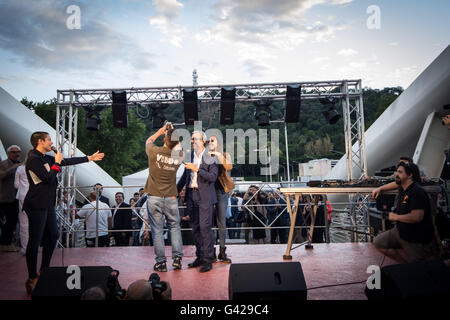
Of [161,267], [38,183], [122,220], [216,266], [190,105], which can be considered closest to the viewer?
[38,183]

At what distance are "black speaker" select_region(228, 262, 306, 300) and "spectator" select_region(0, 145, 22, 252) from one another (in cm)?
462

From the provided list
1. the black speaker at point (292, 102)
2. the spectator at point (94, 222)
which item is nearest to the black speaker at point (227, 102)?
the black speaker at point (292, 102)

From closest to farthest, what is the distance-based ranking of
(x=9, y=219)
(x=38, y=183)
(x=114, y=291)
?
1. (x=114, y=291)
2. (x=38, y=183)
3. (x=9, y=219)

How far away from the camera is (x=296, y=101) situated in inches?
317

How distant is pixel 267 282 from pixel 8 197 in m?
4.90

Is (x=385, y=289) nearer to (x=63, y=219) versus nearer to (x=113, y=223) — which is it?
(x=113, y=223)

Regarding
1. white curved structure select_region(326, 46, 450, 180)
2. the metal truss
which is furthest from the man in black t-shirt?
the metal truss

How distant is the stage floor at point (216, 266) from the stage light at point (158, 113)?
4514 millimetres

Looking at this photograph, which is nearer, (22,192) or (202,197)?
(202,197)

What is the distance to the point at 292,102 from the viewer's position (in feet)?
26.5

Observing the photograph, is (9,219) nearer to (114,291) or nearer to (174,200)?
(174,200)

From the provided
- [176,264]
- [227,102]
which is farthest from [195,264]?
[227,102]

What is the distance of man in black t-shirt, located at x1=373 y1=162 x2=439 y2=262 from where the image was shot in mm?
2580
